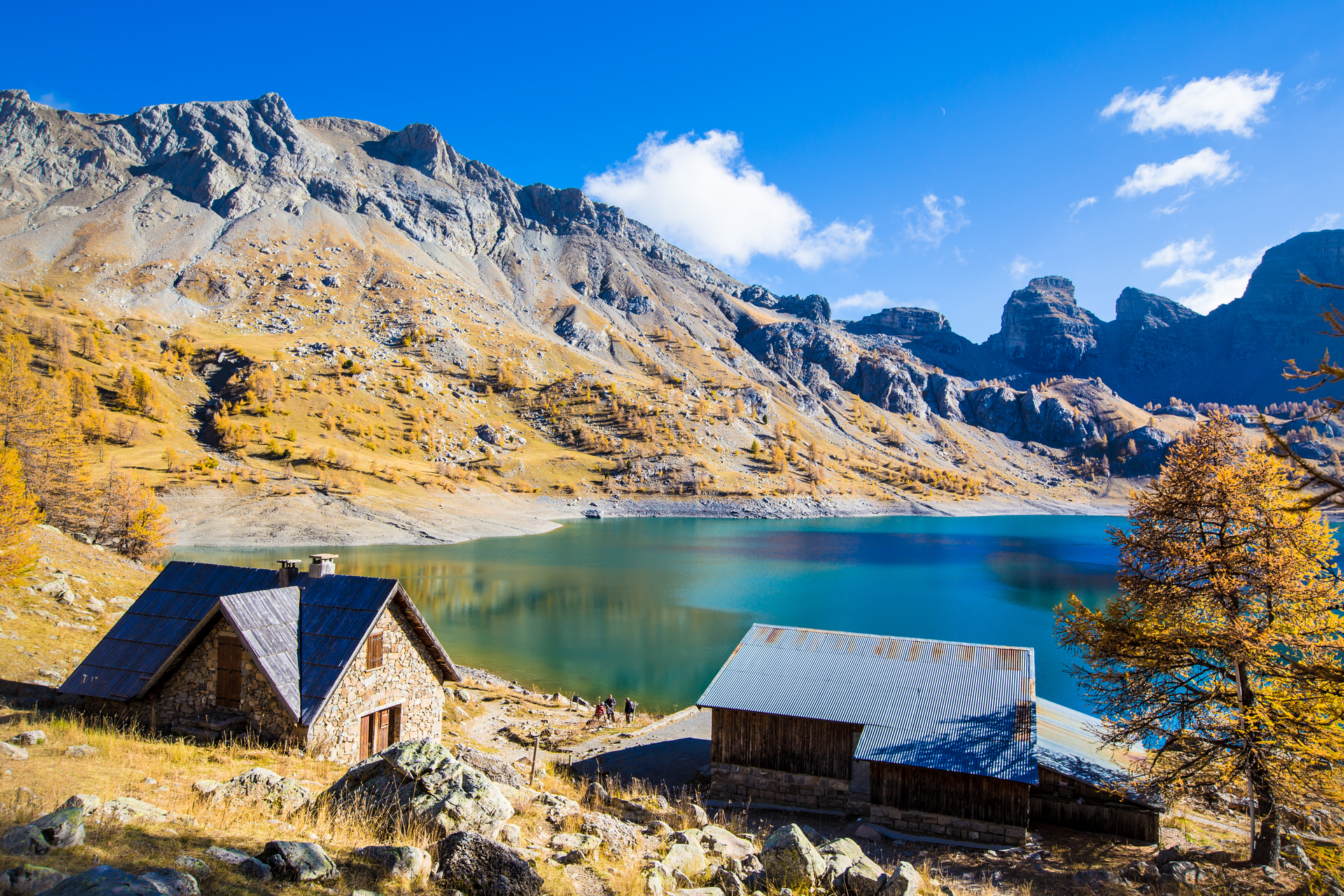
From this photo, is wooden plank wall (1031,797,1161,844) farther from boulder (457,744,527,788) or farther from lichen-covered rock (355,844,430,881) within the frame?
lichen-covered rock (355,844,430,881)

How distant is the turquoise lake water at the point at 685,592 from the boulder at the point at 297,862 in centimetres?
3001

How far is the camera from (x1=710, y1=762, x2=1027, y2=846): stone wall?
20984 millimetres

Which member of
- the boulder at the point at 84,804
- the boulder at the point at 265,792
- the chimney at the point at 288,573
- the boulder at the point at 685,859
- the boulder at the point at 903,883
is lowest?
the boulder at the point at 903,883

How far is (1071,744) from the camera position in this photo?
2428cm

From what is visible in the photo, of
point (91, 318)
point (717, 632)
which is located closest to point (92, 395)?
point (91, 318)

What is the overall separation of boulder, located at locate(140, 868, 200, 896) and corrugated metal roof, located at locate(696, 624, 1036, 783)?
18812 millimetres

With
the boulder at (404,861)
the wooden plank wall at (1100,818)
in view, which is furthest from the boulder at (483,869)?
the wooden plank wall at (1100,818)

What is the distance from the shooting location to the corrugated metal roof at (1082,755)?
2144 centimetres

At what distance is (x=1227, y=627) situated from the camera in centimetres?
1775

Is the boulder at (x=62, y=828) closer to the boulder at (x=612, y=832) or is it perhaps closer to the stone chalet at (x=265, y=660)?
the boulder at (x=612, y=832)

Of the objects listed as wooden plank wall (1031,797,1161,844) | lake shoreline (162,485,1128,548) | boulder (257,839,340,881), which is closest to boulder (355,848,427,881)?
boulder (257,839,340,881)

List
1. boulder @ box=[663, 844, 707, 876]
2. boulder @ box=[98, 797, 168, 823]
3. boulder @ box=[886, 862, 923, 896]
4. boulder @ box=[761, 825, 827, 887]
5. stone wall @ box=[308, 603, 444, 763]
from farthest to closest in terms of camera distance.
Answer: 1. stone wall @ box=[308, 603, 444, 763]
2. boulder @ box=[761, 825, 827, 887]
3. boulder @ box=[663, 844, 707, 876]
4. boulder @ box=[886, 862, 923, 896]
5. boulder @ box=[98, 797, 168, 823]

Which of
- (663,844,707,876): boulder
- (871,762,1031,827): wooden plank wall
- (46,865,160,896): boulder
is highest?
(46,865,160,896): boulder

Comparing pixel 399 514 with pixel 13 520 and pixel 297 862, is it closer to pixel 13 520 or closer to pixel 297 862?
pixel 13 520
